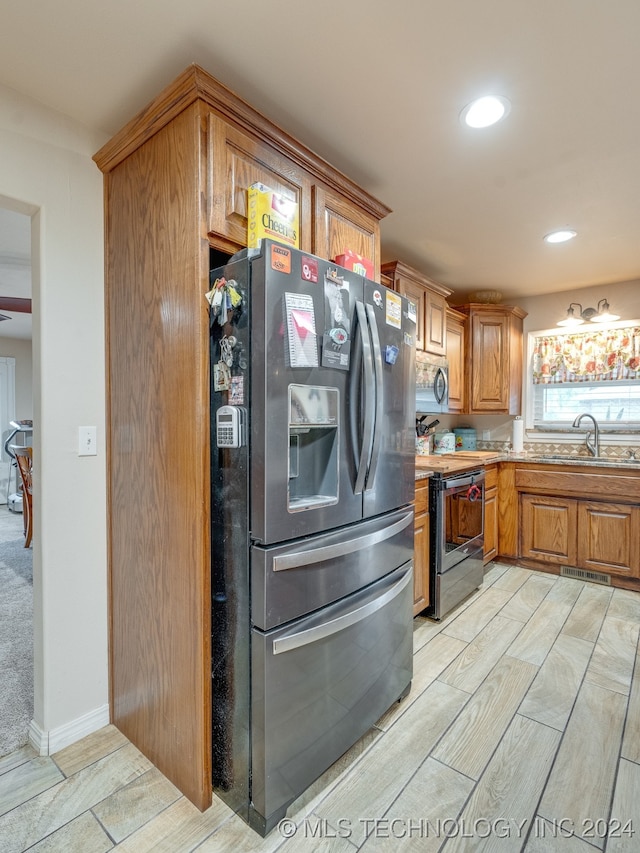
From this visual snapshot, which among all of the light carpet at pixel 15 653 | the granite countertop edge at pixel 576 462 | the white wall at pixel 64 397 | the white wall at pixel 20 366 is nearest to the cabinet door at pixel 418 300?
the granite countertop edge at pixel 576 462

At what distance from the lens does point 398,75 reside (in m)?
1.51

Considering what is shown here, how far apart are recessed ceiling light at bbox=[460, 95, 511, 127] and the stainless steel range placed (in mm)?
1805

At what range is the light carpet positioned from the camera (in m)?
1.82

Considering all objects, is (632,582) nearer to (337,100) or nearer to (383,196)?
(383,196)

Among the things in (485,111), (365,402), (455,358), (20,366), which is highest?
(485,111)

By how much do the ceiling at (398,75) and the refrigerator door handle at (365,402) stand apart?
0.79 m

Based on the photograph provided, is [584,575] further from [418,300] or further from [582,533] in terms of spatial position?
[418,300]

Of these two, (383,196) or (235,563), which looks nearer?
(235,563)

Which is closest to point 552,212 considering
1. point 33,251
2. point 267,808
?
point 33,251

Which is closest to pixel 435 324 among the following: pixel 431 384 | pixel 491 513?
pixel 431 384

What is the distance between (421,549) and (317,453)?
1.39 metres

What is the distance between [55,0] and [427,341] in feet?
8.94

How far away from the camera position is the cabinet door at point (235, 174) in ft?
4.61

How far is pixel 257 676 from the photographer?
133cm
